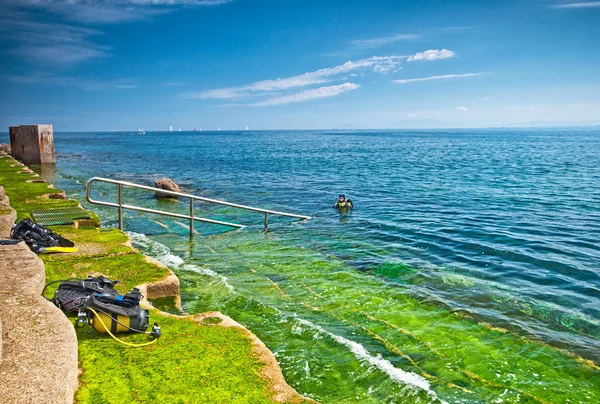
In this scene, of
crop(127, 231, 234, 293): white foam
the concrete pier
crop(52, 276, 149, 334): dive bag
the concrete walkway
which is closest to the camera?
the concrete walkway

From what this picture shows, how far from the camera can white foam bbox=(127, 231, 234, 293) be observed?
34.4 feet

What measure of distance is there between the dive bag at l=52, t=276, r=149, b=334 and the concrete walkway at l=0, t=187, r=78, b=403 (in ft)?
0.79

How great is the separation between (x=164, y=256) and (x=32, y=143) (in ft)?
103

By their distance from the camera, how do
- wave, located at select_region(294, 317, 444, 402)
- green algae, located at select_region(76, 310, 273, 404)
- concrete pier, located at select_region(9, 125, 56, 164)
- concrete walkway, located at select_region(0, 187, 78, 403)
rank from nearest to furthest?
1. concrete walkway, located at select_region(0, 187, 78, 403)
2. green algae, located at select_region(76, 310, 273, 404)
3. wave, located at select_region(294, 317, 444, 402)
4. concrete pier, located at select_region(9, 125, 56, 164)

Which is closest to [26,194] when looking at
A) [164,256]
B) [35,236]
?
[164,256]

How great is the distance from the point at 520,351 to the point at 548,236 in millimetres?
10089

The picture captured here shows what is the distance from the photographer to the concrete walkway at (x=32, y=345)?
4145mm

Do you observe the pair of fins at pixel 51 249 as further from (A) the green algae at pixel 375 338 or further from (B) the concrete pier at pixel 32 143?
(B) the concrete pier at pixel 32 143

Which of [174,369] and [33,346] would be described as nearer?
[33,346]

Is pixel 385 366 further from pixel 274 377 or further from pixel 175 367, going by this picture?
pixel 175 367

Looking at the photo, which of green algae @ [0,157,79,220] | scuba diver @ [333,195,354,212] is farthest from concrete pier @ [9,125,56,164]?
scuba diver @ [333,195,354,212]

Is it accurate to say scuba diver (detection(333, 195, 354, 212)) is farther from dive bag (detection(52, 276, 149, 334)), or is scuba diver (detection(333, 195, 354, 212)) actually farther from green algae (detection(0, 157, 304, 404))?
dive bag (detection(52, 276, 149, 334))

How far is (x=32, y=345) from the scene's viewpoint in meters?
4.93

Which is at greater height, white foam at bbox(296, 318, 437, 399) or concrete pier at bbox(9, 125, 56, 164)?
concrete pier at bbox(9, 125, 56, 164)
